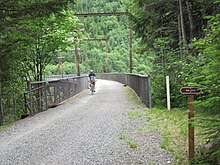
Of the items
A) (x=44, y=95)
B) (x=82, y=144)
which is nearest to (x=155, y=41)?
(x=44, y=95)

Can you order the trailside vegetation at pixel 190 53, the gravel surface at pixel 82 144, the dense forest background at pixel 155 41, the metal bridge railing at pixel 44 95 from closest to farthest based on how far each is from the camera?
the trailside vegetation at pixel 190 53 < the dense forest background at pixel 155 41 < the gravel surface at pixel 82 144 < the metal bridge railing at pixel 44 95

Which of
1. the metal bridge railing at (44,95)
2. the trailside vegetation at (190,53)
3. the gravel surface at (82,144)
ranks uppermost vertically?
the trailside vegetation at (190,53)

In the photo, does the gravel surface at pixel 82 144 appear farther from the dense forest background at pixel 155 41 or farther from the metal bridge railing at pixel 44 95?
the metal bridge railing at pixel 44 95

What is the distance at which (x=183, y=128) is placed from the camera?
24.1 feet

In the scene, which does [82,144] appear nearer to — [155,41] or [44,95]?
[44,95]

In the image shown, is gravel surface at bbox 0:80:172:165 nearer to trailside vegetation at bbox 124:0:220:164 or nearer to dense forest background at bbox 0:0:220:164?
trailside vegetation at bbox 124:0:220:164

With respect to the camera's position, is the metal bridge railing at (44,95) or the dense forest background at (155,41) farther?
the metal bridge railing at (44,95)

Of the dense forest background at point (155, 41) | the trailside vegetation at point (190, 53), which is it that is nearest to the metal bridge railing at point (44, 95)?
the dense forest background at point (155, 41)

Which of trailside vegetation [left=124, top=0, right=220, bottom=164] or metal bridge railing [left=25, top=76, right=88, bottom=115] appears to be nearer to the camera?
trailside vegetation [left=124, top=0, right=220, bottom=164]

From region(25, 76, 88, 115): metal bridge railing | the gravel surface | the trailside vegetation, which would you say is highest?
the trailside vegetation

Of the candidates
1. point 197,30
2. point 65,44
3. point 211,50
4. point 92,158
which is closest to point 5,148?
point 92,158

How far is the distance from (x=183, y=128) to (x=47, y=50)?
36.4 ft

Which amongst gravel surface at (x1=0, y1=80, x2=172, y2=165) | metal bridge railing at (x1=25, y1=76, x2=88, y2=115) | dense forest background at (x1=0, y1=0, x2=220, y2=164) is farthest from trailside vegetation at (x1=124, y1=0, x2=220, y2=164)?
metal bridge railing at (x1=25, y1=76, x2=88, y2=115)

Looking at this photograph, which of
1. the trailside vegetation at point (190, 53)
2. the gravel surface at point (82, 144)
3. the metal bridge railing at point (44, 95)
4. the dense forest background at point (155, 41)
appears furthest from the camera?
the metal bridge railing at point (44, 95)
